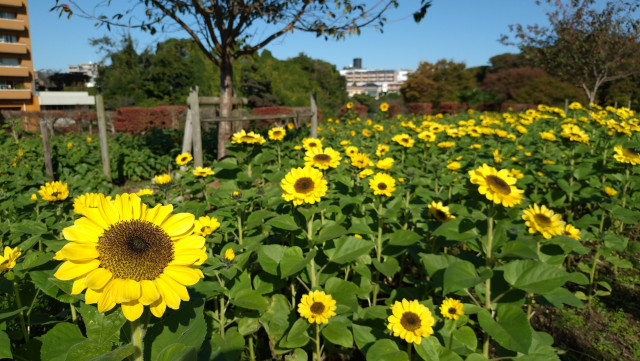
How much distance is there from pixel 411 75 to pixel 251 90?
63.9 ft

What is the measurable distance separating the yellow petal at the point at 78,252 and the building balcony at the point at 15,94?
52105 millimetres

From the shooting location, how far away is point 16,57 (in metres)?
46.3

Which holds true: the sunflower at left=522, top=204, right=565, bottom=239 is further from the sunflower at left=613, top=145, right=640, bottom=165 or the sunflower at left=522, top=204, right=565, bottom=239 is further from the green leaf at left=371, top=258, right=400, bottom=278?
the sunflower at left=613, top=145, right=640, bottom=165

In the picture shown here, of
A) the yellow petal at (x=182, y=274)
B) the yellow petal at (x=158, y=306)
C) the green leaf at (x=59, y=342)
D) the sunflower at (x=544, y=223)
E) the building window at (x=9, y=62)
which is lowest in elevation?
the green leaf at (x=59, y=342)

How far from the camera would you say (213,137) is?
9.62 meters

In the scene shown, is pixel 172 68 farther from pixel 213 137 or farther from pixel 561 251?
pixel 561 251

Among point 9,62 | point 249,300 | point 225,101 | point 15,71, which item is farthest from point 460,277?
point 9,62

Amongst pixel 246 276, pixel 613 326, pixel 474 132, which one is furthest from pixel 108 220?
pixel 474 132

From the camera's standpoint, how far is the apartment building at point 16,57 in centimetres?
4294

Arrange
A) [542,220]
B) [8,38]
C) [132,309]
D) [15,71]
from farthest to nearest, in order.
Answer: [8,38]
[15,71]
[542,220]
[132,309]

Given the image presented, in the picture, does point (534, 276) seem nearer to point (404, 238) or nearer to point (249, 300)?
point (404, 238)

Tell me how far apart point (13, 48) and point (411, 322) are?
190 ft

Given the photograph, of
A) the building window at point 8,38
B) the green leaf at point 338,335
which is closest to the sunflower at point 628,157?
the green leaf at point 338,335

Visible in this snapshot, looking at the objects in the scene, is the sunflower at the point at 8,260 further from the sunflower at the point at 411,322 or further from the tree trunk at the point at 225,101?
the tree trunk at the point at 225,101
